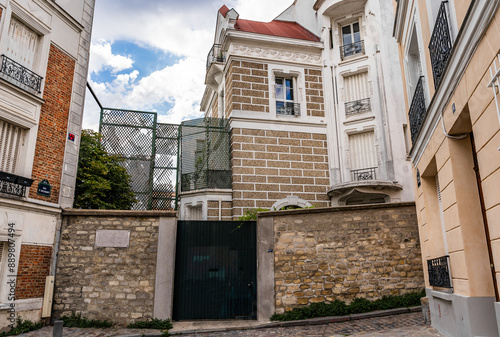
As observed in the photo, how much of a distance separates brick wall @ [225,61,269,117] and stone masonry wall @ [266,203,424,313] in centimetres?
663

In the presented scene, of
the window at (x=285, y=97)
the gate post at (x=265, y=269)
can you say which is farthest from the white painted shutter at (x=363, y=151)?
the gate post at (x=265, y=269)

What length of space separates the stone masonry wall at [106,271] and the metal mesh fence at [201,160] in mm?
4544

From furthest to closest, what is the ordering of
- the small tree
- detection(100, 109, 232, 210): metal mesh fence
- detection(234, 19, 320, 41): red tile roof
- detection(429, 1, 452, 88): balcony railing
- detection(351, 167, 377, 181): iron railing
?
detection(234, 19, 320, 41): red tile roof < detection(351, 167, 377, 181): iron railing < detection(100, 109, 232, 210): metal mesh fence < the small tree < detection(429, 1, 452, 88): balcony railing

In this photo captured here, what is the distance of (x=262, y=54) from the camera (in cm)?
1586

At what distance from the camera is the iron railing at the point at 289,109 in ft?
51.6

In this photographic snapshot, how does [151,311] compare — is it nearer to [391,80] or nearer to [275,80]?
[275,80]

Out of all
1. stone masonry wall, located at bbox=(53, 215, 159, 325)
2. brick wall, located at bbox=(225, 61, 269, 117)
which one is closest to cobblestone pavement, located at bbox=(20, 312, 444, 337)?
stone masonry wall, located at bbox=(53, 215, 159, 325)

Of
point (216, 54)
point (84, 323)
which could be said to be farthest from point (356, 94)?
point (84, 323)

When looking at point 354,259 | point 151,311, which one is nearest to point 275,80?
point 354,259

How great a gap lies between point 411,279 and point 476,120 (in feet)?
19.9

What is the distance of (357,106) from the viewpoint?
51.6 ft

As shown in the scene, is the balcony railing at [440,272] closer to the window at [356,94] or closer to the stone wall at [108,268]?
the stone wall at [108,268]

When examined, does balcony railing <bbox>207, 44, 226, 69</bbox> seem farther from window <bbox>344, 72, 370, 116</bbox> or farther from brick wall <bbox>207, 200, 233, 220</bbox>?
brick wall <bbox>207, 200, 233, 220</bbox>

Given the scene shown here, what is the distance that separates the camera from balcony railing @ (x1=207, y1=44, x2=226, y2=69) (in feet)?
56.1
